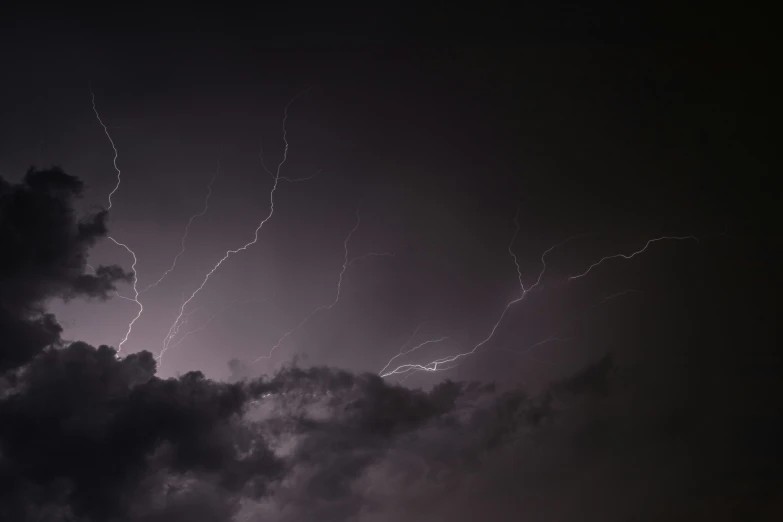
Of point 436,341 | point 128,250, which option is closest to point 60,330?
point 128,250

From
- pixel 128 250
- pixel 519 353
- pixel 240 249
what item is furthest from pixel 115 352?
pixel 519 353

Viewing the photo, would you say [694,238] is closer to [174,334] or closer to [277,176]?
[277,176]

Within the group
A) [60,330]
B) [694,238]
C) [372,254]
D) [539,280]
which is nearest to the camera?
[60,330]

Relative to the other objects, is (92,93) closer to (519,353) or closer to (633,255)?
(519,353)

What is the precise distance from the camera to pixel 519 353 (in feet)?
57.7

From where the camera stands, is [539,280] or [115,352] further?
[539,280]

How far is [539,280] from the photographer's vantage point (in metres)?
17.6

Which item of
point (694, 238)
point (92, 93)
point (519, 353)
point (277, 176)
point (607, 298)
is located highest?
point (92, 93)

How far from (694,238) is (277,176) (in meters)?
15.8

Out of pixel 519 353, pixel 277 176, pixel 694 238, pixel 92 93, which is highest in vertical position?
pixel 92 93

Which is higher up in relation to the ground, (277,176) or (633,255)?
(277,176)

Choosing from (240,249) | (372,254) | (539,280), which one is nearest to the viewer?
(240,249)

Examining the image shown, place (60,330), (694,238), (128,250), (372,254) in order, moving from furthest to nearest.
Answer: (694,238)
(372,254)
(128,250)
(60,330)

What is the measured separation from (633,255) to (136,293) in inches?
666
